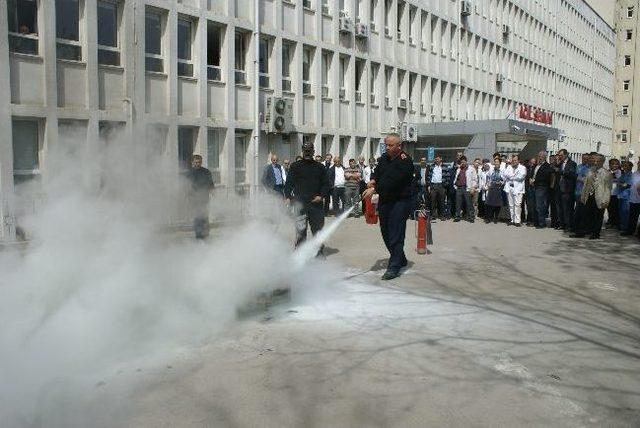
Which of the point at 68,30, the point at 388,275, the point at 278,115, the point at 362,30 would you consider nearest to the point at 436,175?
the point at 278,115

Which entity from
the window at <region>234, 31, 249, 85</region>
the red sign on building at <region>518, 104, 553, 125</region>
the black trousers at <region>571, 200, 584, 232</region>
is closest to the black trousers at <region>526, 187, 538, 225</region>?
the black trousers at <region>571, 200, 584, 232</region>

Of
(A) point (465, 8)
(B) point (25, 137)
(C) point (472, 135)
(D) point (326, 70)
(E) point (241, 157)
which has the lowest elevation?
(E) point (241, 157)

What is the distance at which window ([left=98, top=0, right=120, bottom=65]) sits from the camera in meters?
15.9

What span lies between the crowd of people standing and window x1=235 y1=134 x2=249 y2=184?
2266mm

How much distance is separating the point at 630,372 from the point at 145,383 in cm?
389

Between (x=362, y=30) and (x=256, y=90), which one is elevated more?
(x=362, y=30)

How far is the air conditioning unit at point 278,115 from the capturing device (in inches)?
850

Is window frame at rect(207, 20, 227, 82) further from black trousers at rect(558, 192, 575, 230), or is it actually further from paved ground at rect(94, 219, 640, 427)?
paved ground at rect(94, 219, 640, 427)

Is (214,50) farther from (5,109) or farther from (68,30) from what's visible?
(5,109)

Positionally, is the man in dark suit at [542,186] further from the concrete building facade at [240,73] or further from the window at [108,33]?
the window at [108,33]

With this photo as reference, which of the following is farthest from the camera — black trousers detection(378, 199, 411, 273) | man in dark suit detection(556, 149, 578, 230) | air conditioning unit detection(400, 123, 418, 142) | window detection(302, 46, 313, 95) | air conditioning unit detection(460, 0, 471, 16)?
air conditioning unit detection(460, 0, 471, 16)

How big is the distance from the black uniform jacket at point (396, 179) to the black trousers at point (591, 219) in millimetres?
6599

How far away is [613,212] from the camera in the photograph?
653 inches

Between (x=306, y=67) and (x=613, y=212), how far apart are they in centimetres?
1289
